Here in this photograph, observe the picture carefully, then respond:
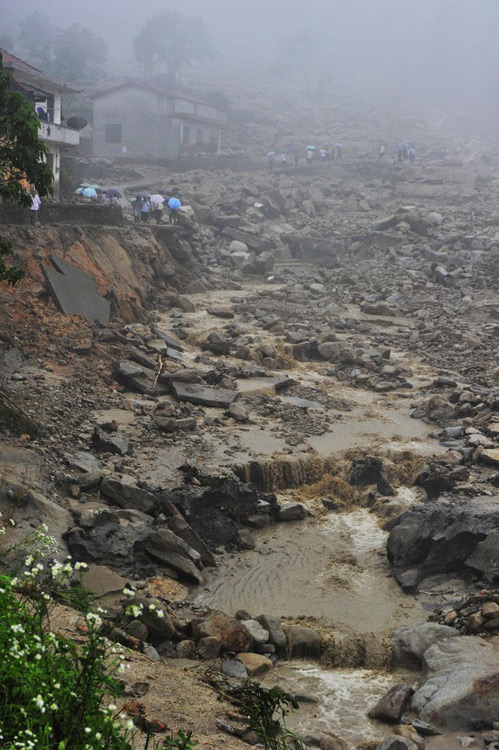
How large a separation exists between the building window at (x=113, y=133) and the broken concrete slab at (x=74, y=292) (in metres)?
29.6

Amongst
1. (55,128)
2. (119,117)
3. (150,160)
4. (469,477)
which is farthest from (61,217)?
(119,117)

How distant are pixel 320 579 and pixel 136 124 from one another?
1643 inches

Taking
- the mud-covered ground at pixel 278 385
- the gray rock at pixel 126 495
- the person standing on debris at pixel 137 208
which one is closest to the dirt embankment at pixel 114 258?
the mud-covered ground at pixel 278 385

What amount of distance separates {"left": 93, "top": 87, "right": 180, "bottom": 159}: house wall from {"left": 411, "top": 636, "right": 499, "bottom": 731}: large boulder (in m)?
42.9

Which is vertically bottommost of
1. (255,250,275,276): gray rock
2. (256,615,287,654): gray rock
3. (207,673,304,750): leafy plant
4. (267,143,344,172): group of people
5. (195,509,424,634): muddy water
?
(195,509,424,634): muddy water

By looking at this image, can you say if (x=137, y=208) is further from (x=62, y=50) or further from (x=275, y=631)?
(x=62, y=50)

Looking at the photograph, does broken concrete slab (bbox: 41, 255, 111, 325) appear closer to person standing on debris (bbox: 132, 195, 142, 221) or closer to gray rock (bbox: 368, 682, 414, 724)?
person standing on debris (bbox: 132, 195, 142, 221)

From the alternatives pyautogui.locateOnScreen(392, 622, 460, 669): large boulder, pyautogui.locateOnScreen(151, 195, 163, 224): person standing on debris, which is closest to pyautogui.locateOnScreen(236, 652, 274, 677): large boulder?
pyautogui.locateOnScreen(392, 622, 460, 669): large boulder

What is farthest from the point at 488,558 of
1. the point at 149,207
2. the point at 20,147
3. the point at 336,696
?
the point at 149,207

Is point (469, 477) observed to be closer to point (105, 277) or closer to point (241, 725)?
point (241, 725)

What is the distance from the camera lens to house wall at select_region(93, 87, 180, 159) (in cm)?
4812

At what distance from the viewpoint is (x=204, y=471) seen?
14344mm

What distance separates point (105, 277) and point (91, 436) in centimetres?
891

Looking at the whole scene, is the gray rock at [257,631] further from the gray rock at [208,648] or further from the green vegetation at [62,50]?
the green vegetation at [62,50]
